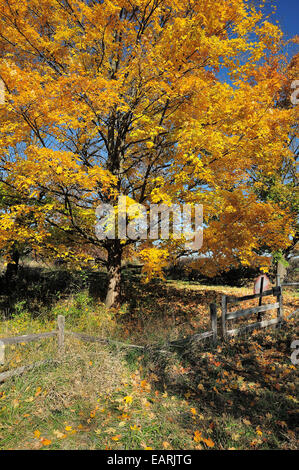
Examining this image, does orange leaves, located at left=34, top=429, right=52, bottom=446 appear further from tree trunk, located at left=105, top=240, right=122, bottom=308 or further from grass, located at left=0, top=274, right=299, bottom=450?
tree trunk, located at left=105, top=240, right=122, bottom=308

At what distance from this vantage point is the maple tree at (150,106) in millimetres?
6781

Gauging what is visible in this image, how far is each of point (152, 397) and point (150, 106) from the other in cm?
795

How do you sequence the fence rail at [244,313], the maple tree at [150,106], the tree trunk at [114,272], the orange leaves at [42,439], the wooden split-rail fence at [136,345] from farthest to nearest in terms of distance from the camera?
the tree trunk at [114,272] → the fence rail at [244,313] → the maple tree at [150,106] → the wooden split-rail fence at [136,345] → the orange leaves at [42,439]

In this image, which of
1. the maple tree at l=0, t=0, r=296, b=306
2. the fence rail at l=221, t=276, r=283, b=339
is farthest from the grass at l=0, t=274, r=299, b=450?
the maple tree at l=0, t=0, r=296, b=306

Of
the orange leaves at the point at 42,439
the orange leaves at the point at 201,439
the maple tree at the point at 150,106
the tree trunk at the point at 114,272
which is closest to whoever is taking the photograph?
the orange leaves at the point at 42,439

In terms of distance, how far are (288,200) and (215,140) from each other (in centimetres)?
951

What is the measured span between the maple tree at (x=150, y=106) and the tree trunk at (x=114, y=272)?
3.00ft

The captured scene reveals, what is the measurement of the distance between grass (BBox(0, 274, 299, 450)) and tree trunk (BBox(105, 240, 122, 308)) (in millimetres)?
2909

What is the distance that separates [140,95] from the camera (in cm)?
784

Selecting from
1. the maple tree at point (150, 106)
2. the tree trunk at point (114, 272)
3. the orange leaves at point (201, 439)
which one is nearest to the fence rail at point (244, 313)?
the maple tree at point (150, 106)

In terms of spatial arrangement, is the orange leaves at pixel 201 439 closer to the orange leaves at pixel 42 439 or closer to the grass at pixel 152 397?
the grass at pixel 152 397

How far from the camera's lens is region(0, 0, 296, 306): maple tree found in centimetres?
678

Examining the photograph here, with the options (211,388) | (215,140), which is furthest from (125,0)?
(211,388)

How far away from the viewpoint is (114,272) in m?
10.7
